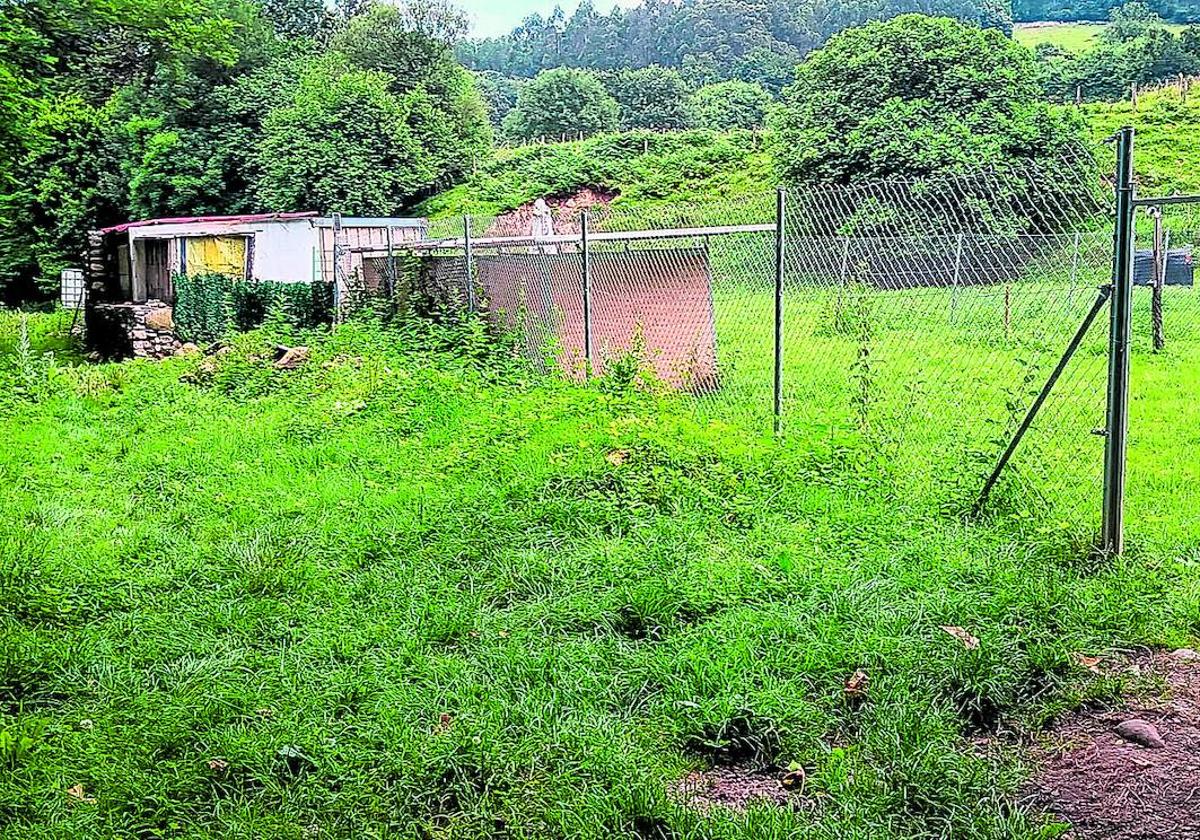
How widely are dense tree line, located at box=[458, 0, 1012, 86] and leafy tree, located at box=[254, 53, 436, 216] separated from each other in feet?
122

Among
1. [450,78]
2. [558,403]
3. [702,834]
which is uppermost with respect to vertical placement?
[450,78]

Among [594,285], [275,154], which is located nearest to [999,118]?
[594,285]

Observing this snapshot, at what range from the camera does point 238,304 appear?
17.3 metres

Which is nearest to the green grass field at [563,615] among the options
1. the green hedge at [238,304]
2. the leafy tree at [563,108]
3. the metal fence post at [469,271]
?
the metal fence post at [469,271]

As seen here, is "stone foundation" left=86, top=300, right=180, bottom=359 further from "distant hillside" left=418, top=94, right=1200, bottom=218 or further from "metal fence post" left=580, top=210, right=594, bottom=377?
"distant hillside" left=418, top=94, right=1200, bottom=218

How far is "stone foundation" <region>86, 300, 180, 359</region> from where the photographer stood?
18.0 meters

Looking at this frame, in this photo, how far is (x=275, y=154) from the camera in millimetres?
30375

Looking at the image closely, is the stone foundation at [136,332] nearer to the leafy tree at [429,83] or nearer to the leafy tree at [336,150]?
the leafy tree at [336,150]

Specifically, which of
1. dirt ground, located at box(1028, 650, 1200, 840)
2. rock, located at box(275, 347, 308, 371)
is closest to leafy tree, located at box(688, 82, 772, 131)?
rock, located at box(275, 347, 308, 371)

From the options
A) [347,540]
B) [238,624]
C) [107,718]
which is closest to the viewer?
[107,718]

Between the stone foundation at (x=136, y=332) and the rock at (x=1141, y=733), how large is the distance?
650 inches

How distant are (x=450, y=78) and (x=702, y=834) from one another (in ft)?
124

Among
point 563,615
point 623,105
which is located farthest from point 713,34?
point 563,615

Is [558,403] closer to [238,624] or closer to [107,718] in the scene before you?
[238,624]
